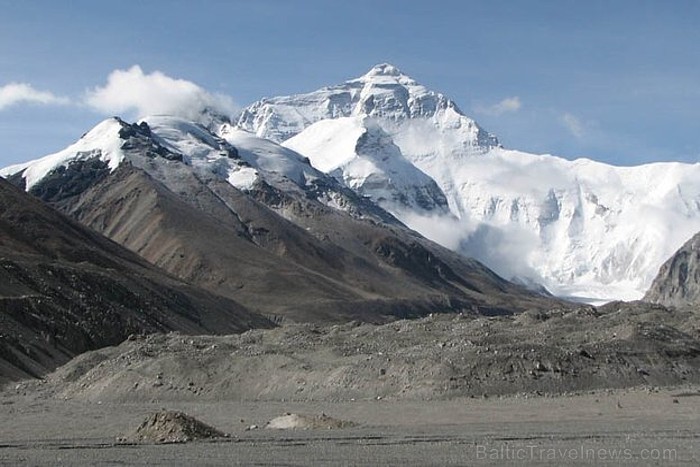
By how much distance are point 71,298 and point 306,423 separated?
64960 millimetres

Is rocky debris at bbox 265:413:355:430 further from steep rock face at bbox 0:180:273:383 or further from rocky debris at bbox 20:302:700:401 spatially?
steep rock face at bbox 0:180:273:383

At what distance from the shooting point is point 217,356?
71.0 metres

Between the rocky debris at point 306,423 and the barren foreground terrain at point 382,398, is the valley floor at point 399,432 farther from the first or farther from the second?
the rocky debris at point 306,423

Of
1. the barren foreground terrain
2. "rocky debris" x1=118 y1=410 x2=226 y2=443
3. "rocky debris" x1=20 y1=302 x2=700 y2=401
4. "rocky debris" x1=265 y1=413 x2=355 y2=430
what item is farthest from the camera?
"rocky debris" x1=20 y1=302 x2=700 y2=401

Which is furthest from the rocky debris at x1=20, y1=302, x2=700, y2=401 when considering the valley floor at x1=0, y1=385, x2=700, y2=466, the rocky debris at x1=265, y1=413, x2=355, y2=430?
the rocky debris at x1=265, y1=413, x2=355, y2=430

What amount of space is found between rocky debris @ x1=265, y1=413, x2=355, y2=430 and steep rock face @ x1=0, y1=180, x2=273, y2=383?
29.0 meters

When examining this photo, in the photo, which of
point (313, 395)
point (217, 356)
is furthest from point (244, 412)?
point (217, 356)

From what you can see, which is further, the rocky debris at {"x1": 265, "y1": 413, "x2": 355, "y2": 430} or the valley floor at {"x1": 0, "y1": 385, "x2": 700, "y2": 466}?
the rocky debris at {"x1": 265, "y1": 413, "x2": 355, "y2": 430}

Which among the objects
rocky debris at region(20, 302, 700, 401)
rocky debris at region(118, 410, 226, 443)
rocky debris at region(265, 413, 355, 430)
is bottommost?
rocky debris at region(118, 410, 226, 443)

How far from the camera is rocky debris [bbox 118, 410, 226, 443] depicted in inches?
Result: 1766

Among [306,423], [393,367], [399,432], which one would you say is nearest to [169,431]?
[306,423]

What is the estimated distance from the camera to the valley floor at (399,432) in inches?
1540

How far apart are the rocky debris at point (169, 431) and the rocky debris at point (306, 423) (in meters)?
4.87

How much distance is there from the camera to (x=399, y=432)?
47.8m
